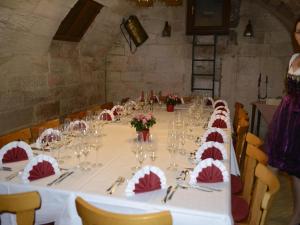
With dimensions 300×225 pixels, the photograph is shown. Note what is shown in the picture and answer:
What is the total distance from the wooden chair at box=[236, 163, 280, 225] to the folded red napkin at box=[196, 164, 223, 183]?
0.25 m

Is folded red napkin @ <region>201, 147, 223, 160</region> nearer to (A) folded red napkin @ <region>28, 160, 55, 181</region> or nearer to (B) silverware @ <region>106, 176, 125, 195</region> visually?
(B) silverware @ <region>106, 176, 125, 195</region>

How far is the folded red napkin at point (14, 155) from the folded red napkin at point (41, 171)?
1.15 feet

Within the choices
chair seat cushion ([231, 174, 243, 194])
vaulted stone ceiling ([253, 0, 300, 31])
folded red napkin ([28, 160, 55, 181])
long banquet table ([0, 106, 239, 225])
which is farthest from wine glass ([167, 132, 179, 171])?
vaulted stone ceiling ([253, 0, 300, 31])

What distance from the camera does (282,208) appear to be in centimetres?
330

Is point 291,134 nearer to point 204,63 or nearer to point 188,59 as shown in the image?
point 204,63

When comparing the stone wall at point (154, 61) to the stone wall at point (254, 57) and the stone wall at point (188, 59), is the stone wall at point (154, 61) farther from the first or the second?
the stone wall at point (254, 57)

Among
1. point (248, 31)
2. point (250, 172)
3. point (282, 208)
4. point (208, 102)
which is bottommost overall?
point (282, 208)

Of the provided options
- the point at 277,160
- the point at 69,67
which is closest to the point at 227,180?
the point at 277,160

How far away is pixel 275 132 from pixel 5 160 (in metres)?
2.26

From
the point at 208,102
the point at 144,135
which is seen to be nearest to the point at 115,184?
the point at 144,135

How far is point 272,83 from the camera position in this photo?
611 centimetres

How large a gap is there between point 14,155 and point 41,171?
407 millimetres

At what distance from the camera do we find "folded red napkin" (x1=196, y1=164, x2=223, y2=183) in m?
1.79

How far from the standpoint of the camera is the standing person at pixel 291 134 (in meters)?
2.66
